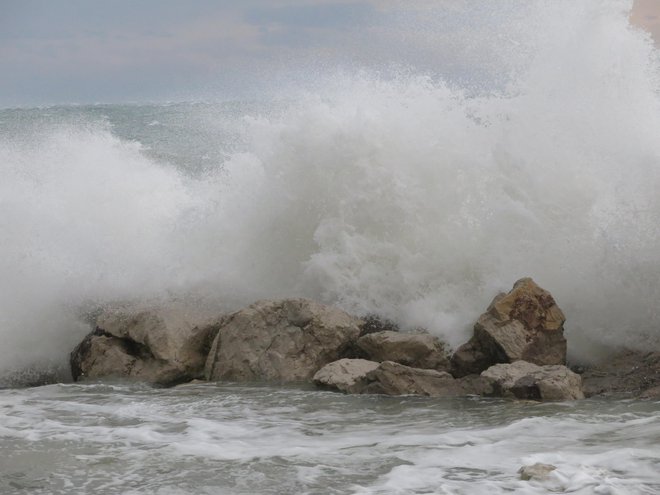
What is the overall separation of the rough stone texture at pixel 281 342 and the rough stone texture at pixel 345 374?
0.94 ft

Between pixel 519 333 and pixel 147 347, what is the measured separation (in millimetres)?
2873

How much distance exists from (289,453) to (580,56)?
584 cm

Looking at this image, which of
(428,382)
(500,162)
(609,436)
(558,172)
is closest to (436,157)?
(500,162)

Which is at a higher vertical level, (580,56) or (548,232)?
(580,56)

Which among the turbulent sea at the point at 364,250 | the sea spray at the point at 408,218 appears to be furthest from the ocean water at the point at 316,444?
the sea spray at the point at 408,218

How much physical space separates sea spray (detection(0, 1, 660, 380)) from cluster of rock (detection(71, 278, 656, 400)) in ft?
1.95

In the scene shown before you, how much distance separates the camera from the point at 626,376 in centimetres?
601

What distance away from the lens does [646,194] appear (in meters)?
7.29

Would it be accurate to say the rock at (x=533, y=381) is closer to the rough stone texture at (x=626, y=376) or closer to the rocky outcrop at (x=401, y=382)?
the rocky outcrop at (x=401, y=382)

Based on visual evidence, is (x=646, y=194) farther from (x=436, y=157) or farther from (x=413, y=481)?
(x=413, y=481)

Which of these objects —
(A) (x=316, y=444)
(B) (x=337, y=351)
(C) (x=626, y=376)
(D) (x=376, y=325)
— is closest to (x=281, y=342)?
(B) (x=337, y=351)

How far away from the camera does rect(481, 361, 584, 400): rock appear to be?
5.47 m

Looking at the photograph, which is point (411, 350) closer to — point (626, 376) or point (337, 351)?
point (337, 351)

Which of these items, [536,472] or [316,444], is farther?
[316,444]
